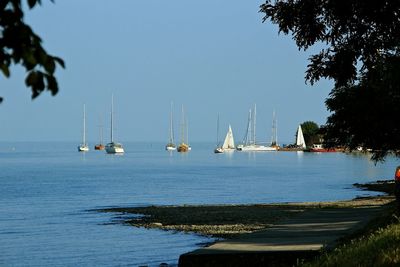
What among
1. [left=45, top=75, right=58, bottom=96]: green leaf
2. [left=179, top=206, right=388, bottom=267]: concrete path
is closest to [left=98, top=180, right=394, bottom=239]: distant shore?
[left=179, top=206, right=388, bottom=267]: concrete path

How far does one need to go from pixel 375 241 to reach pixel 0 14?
31.8ft

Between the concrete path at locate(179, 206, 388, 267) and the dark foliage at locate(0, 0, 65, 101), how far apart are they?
1216 cm

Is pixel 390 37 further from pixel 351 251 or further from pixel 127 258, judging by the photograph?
pixel 127 258

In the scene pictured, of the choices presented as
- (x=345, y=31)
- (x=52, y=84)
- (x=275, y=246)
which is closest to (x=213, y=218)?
(x=275, y=246)

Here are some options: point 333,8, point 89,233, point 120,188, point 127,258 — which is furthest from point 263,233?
point 120,188

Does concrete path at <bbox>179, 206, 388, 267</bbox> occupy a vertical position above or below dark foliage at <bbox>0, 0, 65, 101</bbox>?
below

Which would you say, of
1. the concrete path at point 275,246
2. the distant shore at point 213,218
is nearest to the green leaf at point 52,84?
the concrete path at point 275,246

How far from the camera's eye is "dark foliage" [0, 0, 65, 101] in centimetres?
415

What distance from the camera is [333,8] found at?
13.0m

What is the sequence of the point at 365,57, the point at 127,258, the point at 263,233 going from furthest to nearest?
the point at 127,258
the point at 263,233
the point at 365,57

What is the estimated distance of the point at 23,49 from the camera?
416 cm

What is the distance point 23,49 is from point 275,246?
13.8 metres

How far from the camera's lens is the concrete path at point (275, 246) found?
53.0 ft

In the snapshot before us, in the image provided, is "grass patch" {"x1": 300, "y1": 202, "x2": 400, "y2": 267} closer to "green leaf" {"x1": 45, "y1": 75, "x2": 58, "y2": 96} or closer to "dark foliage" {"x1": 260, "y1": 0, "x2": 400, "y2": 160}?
"dark foliage" {"x1": 260, "y1": 0, "x2": 400, "y2": 160}
